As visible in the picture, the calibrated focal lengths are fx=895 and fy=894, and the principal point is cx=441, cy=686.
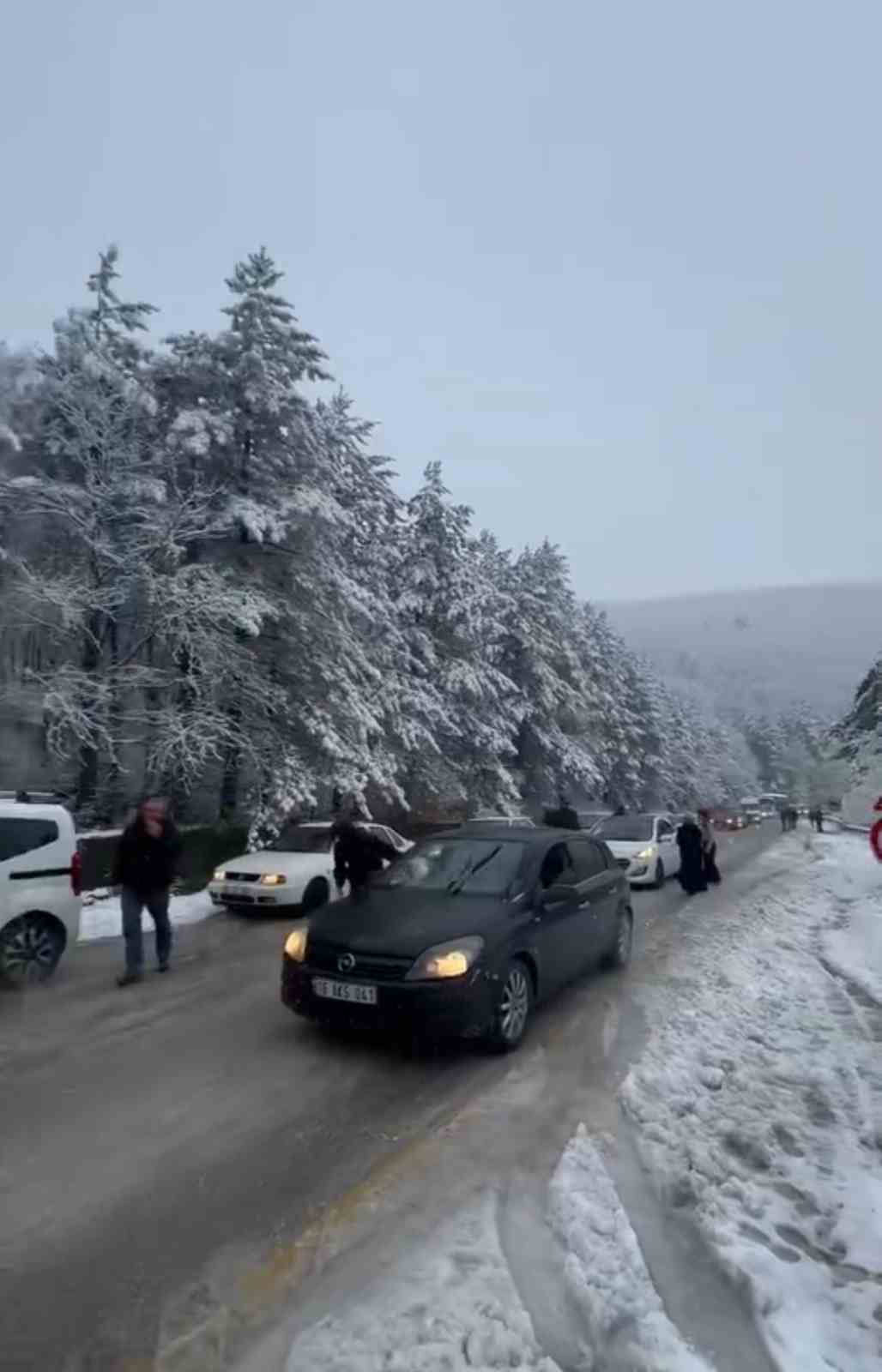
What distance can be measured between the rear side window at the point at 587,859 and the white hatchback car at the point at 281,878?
3664 mm

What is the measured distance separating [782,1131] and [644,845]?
43.0 feet

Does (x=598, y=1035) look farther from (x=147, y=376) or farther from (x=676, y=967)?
(x=147, y=376)

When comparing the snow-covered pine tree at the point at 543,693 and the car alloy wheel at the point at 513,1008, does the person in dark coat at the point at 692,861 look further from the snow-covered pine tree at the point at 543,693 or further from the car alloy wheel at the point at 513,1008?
the snow-covered pine tree at the point at 543,693

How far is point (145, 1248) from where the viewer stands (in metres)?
3.90

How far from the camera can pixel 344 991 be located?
6230mm

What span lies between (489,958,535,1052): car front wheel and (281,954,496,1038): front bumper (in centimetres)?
18

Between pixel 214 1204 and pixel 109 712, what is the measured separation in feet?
49.8

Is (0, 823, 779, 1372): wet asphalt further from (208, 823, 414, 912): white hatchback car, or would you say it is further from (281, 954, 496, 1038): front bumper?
(208, 823, 414, 912): white hatchback car

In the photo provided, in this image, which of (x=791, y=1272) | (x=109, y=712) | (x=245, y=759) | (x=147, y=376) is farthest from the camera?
(x=147, y=376)

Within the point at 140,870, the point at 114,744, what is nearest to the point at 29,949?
the point at 140,870

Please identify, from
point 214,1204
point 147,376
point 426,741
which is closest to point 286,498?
point 147,376

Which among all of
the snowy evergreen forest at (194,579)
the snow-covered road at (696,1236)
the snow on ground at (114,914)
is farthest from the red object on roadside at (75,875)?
the snowy evergreen forest at (194,579)

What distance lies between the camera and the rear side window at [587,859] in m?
8.51

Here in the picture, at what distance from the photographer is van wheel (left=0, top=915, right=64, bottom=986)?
26.7 feet
